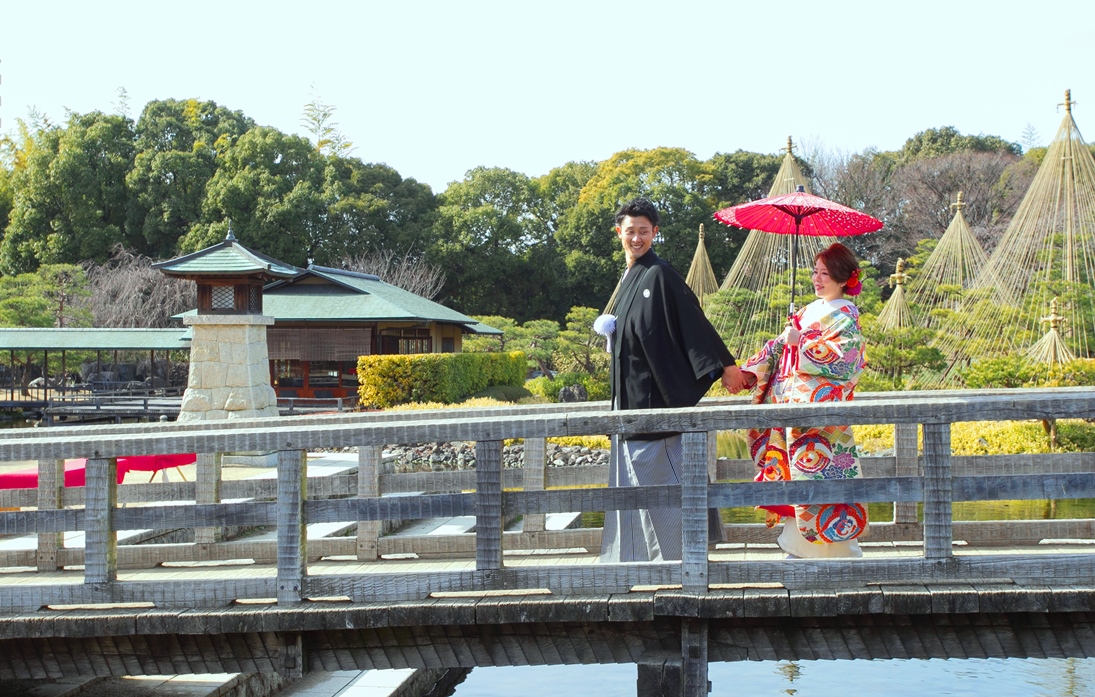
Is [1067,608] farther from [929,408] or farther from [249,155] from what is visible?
[249,155]

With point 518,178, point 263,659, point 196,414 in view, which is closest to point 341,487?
point 263,659

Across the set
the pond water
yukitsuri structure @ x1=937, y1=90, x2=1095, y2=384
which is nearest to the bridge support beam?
the pond water

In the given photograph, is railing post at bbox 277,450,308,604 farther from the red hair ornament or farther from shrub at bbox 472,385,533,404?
shrub at bbox 472,385,533,404

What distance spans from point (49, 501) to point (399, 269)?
3198 cm

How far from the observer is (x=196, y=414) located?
13852mm

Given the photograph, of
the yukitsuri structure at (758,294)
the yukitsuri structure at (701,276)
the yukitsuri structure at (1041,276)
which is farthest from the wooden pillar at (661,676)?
the yukitsuri structure at (701,276)

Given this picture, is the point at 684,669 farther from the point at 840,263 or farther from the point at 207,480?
the point at 207,480

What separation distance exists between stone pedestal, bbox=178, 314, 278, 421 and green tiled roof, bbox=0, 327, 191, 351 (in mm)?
9846

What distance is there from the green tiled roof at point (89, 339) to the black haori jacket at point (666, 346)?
21.3 metres

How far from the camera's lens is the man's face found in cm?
414

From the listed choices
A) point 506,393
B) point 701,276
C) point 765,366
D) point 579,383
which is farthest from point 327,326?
point 765,366

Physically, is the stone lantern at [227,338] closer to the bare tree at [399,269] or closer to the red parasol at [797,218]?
the red parasol at [797,218]

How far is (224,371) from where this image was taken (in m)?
14.1

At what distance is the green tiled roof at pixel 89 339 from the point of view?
73.7 ft
